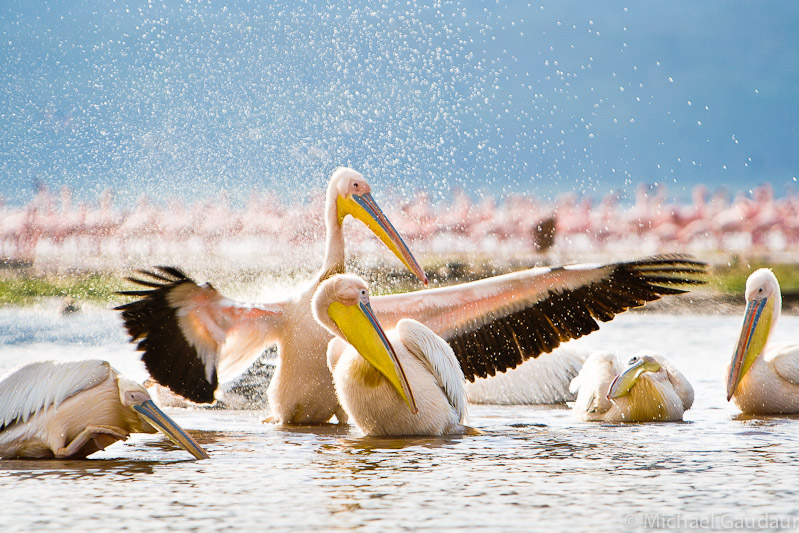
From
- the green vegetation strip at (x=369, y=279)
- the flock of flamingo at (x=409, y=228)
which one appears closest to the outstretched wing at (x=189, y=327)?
the green vegetation strip at (x=369, y=279)

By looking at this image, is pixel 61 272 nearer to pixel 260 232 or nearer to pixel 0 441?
pixel 260 232

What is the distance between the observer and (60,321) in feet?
42.5

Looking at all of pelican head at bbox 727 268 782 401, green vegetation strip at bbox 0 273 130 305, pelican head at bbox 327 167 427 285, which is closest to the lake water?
pelican head at bbox 727 268 782 401

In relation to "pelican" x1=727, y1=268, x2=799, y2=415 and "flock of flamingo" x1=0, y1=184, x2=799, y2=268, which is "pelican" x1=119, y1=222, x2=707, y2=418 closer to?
"pelican" x1=727, y1=268, x2=799, y2=415

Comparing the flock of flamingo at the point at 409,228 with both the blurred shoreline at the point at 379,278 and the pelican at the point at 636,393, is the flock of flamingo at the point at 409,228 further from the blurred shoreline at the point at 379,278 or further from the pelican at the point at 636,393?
the pelican at the point at 636,393

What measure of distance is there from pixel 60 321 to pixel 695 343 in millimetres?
7066

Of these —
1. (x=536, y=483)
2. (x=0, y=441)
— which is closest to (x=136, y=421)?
(x=0, y=441)

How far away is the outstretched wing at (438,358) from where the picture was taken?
16.0 ft

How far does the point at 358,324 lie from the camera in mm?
4648

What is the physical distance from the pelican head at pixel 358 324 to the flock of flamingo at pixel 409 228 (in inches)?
573

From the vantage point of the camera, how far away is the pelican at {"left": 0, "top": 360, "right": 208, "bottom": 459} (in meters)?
4.08

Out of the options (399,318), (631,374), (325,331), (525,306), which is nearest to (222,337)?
(325,331)

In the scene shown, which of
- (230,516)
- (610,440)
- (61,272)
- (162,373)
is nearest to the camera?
Result: (230,516)

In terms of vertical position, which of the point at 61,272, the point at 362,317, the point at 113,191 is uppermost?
the point at 113,191
